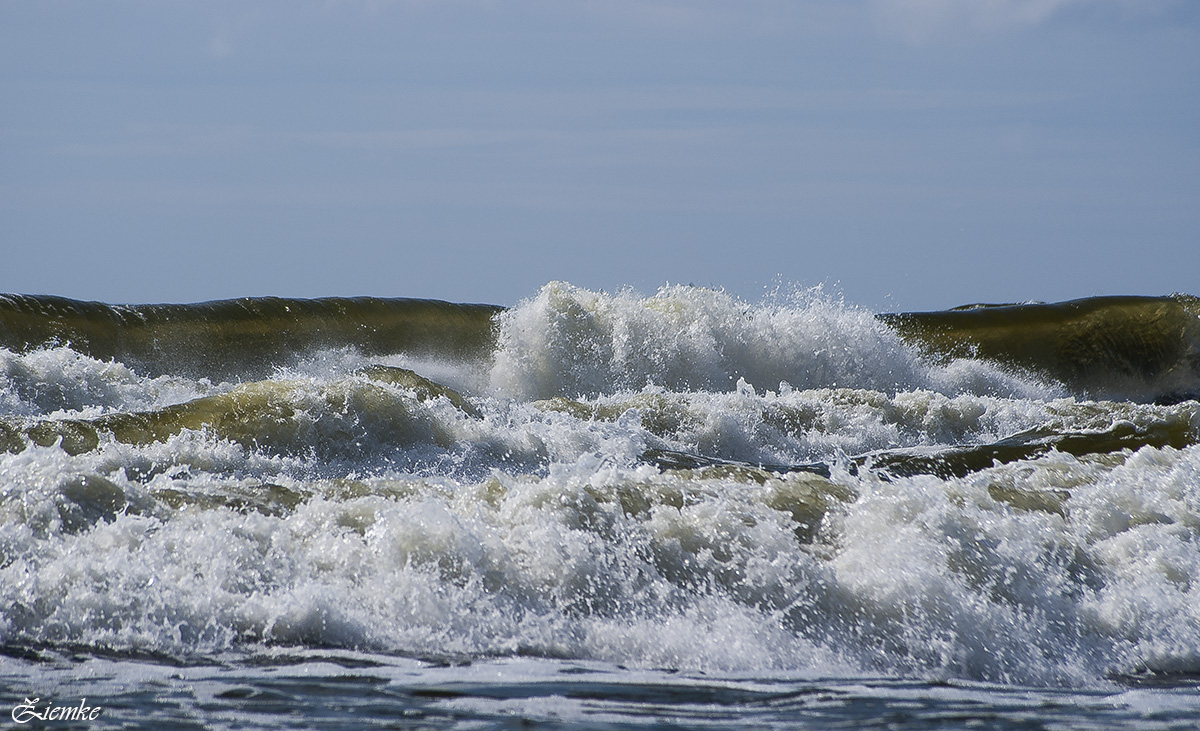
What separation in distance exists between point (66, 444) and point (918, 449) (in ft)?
20.1

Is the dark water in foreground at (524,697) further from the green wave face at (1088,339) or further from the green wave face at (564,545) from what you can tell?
the green wave face at (1088,339)

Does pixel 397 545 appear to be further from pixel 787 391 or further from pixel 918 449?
pixel 787 391

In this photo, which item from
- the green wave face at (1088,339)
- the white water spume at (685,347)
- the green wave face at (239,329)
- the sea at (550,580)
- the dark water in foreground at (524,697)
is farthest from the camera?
the green wave face at (1088,339)

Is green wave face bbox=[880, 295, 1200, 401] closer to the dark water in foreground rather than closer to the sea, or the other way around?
the sea

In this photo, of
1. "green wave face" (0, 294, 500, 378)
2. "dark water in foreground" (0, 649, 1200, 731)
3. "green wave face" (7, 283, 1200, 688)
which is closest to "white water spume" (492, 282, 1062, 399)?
"green wave face" (0, 294, 500, 378)

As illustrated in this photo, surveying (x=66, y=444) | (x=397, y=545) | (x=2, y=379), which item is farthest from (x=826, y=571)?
(x=2, y=379)

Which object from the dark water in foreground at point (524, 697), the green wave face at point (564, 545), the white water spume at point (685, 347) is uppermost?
the white water spume at point (685, 347)

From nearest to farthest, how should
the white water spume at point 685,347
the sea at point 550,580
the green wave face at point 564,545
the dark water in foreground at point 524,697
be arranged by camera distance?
the dark water in foreground at point 524,697, the sea at point 550,580, the green wave face at point 564,545, the white water spume at point 685,347

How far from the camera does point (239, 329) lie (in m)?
14.6

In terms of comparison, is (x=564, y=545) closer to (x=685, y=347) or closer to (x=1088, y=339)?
(x=685, y=347)

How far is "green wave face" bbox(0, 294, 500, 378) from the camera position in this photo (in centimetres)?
1322

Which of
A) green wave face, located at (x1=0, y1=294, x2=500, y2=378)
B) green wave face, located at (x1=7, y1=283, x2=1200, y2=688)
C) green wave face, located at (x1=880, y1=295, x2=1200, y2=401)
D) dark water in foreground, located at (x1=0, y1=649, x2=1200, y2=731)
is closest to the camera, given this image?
dark water in foreground, located at (x1=0, y1=649, x2=1200, y2=731)

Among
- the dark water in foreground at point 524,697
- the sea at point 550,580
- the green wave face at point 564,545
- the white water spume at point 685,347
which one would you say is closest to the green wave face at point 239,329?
→ the white water spume at point 685,347

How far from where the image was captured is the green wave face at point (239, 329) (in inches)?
520
